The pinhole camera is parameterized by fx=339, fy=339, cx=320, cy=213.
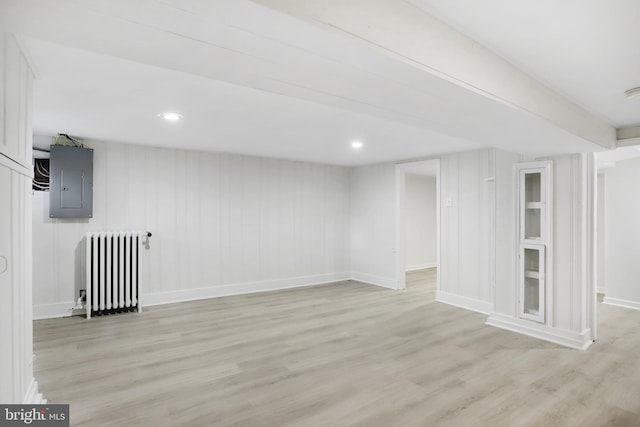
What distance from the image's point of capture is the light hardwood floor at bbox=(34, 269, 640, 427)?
2.29m

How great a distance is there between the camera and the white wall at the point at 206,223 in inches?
174

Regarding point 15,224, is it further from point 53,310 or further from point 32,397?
point 53,310

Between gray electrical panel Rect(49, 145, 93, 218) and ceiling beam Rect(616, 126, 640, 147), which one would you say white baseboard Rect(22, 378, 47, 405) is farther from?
ceiling beam Rect(616, 126, 640, 147)

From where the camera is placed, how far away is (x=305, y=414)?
2.29m

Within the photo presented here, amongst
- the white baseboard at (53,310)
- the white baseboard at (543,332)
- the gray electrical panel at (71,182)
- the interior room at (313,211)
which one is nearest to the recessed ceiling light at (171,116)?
the interior room at (313,211)

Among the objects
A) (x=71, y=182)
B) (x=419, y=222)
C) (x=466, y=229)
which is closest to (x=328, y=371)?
(x=466, y=229)

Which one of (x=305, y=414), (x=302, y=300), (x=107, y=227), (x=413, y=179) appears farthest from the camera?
(x=413, y=179)

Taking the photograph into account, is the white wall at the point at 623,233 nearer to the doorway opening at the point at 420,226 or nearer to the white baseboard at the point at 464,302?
the white baseboard at the point at 464,302

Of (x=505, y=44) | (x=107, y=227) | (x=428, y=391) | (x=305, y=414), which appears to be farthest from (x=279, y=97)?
(x=107, y=227)

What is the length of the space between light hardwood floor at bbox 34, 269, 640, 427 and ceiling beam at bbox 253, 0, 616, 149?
81.1 inches

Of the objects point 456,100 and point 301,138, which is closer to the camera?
point 456,100

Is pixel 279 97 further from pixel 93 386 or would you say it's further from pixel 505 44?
pixel 93 386

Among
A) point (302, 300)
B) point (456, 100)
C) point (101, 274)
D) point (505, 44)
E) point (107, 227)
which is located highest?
point (505, 44)

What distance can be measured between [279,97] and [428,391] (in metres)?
2.59
